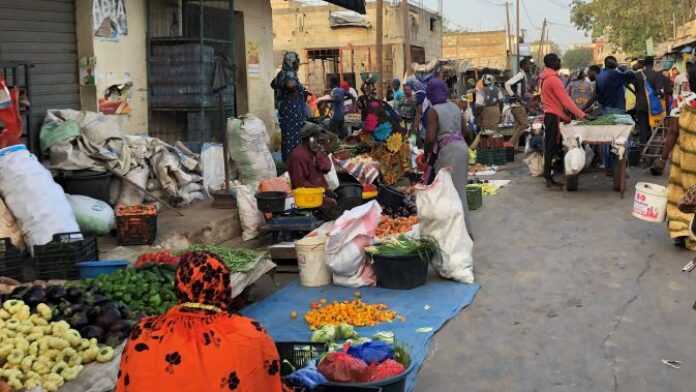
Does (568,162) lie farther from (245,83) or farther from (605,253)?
(245,83)

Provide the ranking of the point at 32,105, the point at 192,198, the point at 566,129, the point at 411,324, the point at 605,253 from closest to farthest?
the point at 411,324
the point at 605,253
the point at 32,105
the point at 192,198
the point at 566,129

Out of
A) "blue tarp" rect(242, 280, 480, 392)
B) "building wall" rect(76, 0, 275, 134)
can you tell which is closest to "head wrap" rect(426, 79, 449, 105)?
"blue tarp" rect(242, 280, 480, 392)

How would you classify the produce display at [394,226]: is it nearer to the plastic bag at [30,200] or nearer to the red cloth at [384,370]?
the plastic bag at [30,200]

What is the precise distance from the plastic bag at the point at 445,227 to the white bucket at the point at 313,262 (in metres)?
1.01

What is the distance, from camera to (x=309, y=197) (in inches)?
363

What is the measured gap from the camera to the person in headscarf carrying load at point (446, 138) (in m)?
8.85

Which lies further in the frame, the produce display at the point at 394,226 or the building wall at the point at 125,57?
the building wall at the point at 125,57

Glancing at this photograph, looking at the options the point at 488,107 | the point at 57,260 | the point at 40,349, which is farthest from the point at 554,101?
the point at 40,349

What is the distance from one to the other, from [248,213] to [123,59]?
9.93ft

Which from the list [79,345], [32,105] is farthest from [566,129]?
[79,345]

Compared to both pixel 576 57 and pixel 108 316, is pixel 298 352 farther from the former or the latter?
pixel 576 57

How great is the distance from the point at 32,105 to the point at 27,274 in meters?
2.91

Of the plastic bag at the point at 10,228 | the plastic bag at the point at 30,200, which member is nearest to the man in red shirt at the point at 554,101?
the plastic bag at the point at 30,200

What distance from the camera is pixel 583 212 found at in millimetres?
11320
